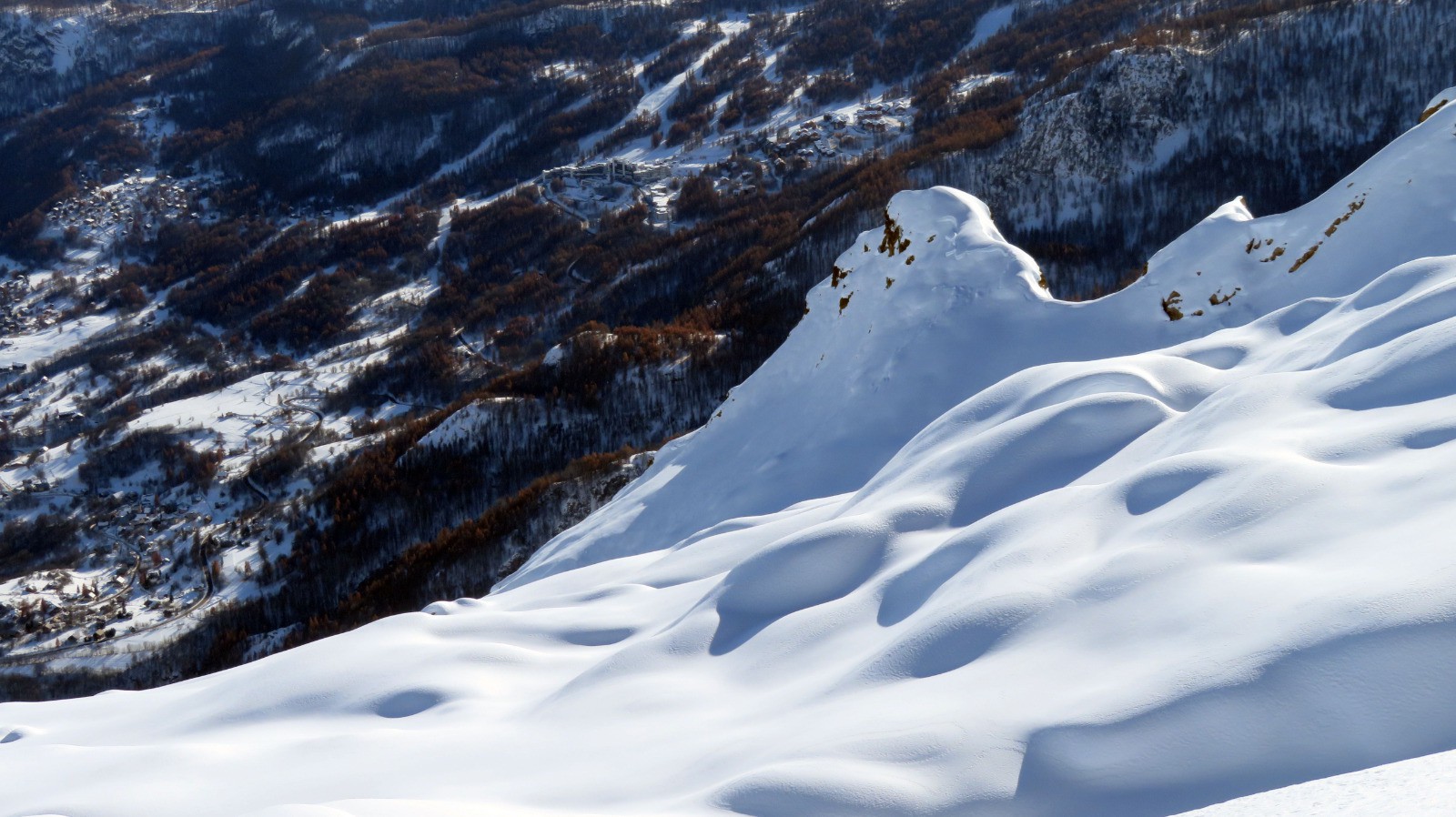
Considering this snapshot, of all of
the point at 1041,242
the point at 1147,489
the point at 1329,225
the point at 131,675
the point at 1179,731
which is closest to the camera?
the point at 1179,731

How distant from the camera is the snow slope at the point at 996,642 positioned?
20.8 feet

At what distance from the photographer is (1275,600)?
6.88m

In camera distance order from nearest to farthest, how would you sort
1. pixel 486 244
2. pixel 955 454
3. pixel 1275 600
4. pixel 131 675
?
pixel 1275 600 → pixel 955 454 → pixel 131 675 → pixel 486 244

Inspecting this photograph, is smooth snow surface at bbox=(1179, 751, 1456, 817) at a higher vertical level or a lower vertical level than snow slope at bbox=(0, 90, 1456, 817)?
higher

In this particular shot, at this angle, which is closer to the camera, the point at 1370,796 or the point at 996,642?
the point at 1370,796

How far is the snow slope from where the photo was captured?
6.33 meters

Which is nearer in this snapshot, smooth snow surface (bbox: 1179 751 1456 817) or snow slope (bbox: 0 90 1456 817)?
smooth snow surface (bbox: 1179 751 1456 817)

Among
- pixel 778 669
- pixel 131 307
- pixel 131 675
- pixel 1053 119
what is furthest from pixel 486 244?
pixel 778 669

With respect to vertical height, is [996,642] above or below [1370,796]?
below

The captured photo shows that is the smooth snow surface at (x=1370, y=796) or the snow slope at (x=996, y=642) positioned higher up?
the smooth snow surface at (x=1370, y=796)

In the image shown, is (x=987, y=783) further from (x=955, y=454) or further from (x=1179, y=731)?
(x=955, y=454)

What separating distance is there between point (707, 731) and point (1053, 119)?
85062 mm

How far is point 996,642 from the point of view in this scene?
27.3ft

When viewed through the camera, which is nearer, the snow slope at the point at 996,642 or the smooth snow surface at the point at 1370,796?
the smooth snow surface at the point at 1370,796
